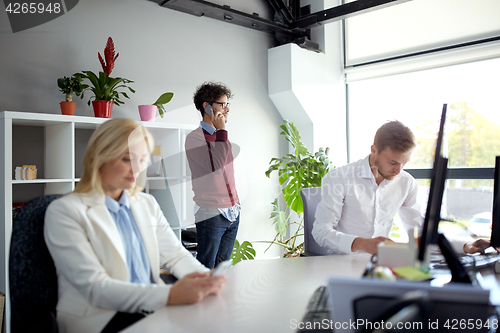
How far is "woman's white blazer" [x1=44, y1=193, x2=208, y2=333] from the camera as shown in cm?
110

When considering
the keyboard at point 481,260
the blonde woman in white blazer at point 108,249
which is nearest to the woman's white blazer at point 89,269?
the blonde woman in white blazer at point 108,249

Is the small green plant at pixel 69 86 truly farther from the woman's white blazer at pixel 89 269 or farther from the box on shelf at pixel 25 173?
the woman's white blazer at pixel 89 269

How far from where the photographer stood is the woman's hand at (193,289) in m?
1.09

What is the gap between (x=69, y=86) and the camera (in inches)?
105

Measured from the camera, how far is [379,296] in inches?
27.1

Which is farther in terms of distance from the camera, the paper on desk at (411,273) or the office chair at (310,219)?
the office chair at (310,219)

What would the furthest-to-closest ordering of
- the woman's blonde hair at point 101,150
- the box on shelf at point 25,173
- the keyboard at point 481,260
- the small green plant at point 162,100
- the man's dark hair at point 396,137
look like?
the small green plant at point 162,100 < the box on shelf at point 25,173 < the man's dark hair at point 396,137 < the keyboard at point 481,260 < the woman's blonde hair at point 101,150

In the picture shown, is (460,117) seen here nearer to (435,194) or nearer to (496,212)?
(496,212)

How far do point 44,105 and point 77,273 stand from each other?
2.09 m

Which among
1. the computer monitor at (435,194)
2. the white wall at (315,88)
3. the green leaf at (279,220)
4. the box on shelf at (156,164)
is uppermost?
the white wall at (315,88)

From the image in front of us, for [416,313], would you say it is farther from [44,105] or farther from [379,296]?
[44,105]

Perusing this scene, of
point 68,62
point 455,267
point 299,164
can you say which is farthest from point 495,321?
point 68,62

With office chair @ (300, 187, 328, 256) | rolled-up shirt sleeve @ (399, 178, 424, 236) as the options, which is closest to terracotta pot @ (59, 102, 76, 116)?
office chair @ (300, 187, 328, 256)

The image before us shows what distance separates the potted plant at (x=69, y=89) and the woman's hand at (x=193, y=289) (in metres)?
1.94
